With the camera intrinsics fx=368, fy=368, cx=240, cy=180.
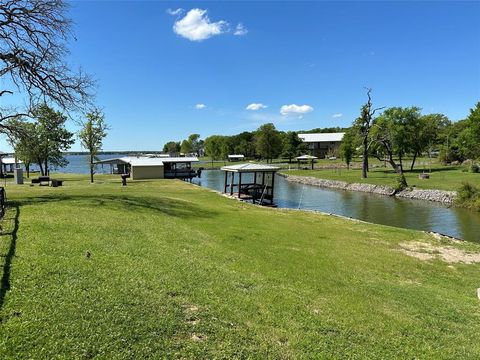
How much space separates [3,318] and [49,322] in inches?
24.1

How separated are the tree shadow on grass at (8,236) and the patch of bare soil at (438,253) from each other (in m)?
12.1

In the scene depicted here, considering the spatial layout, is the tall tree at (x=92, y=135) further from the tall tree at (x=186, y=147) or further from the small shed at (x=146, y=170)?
the tall tree at (x=186, y=147)

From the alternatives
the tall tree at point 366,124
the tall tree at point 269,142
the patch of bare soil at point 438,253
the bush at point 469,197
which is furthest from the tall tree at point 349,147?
the patch of bare soil at point 438,253

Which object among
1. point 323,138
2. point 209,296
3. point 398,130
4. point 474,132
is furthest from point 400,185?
point 323,138

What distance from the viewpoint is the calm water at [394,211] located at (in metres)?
22.6

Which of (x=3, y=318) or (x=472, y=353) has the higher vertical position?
(x=3, y=318)

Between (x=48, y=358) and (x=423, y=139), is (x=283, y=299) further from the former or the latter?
(x=423, y=139)

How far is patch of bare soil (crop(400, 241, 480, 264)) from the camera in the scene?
1282 cm

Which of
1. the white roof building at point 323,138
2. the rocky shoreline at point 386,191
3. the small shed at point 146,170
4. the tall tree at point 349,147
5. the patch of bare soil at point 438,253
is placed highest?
the white roof building at point 323,138

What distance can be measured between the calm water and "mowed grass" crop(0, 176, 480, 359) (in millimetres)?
11917

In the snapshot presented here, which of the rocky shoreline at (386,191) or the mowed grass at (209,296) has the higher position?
the mowed grass at (209,296)

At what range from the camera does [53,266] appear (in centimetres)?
712

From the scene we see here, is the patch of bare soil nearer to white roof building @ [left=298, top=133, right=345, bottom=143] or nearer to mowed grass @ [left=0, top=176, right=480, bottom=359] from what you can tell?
mowed grass @ [left=0, top=176, right=480, bottom=359]

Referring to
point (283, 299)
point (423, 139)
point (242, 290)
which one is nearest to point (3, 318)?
point (242, 290)
